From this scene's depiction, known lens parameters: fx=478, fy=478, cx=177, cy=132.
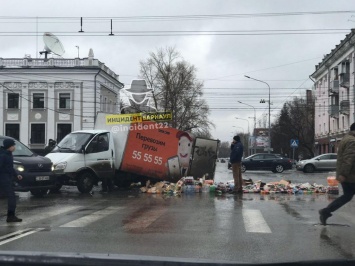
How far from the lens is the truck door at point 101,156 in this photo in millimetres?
16766

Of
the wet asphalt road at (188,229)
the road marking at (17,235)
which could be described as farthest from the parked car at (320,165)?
the road marking at (17,235)

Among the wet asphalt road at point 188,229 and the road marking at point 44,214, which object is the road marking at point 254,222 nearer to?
the wet asphalt road at point 188,229

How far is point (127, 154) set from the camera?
58.7 feet

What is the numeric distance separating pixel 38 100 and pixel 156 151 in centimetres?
3919

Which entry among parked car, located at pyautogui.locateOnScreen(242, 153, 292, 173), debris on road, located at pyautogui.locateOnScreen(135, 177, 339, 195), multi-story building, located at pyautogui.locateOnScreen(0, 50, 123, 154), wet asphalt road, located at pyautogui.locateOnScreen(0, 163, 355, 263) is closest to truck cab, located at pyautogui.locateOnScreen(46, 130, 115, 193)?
debris on road, located at pyautogui.locateOnScreen(135, 177, 339, 195)

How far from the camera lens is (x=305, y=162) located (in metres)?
39.6

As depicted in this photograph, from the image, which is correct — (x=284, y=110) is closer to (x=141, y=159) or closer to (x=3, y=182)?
(x=141, y=159)

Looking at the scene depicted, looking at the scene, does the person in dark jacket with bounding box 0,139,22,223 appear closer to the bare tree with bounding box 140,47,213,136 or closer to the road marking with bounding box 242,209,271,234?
the road marking with bounding box 242,209,271,234

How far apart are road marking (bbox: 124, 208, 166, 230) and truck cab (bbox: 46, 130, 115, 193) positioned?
561cm

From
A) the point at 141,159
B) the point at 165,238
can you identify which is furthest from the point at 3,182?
the point at 141,159

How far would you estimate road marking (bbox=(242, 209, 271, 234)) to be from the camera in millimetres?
8575

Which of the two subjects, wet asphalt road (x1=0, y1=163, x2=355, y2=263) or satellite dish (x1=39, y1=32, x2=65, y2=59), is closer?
wet asphalt road (x1=0, y1=163, x2=355, y2=263)

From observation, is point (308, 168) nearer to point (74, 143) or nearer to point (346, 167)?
point (74, 143)

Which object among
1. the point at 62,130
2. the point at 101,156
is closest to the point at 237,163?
the point at 101,156
